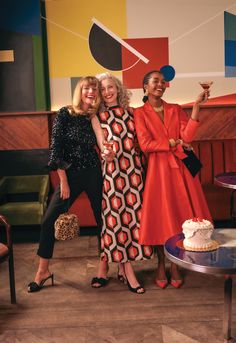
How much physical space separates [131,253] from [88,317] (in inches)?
23.4

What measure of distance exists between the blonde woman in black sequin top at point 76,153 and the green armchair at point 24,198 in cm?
116

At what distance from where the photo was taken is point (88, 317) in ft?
10.2

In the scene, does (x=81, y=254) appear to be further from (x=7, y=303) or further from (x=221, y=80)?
(x=221, y=80)

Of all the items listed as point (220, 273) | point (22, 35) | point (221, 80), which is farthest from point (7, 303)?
point (221, 80)

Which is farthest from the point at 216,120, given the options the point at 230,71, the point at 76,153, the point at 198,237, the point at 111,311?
the point at 198,237

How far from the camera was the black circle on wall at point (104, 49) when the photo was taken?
5227 mm

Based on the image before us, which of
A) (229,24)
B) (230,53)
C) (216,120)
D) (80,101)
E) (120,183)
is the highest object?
(229,24)

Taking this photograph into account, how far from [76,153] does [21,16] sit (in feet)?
7.87

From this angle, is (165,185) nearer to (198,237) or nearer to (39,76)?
(198,237)

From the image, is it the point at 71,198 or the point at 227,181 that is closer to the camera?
the point at 71,198

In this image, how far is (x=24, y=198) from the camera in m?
5.31

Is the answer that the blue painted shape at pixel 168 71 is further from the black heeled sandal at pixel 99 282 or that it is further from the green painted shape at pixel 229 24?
the black heeled sandal at pixel 99 282

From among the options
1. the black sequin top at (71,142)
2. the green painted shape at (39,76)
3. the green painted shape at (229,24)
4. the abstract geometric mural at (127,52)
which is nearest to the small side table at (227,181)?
the black sequin top at (71,142)

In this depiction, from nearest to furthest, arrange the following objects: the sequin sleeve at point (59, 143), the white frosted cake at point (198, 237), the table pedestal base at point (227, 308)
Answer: the white frosted cake at point (198, 237) → the table pedestal base at point (227, 308) → the sequin sleeve at point (59, 143)
